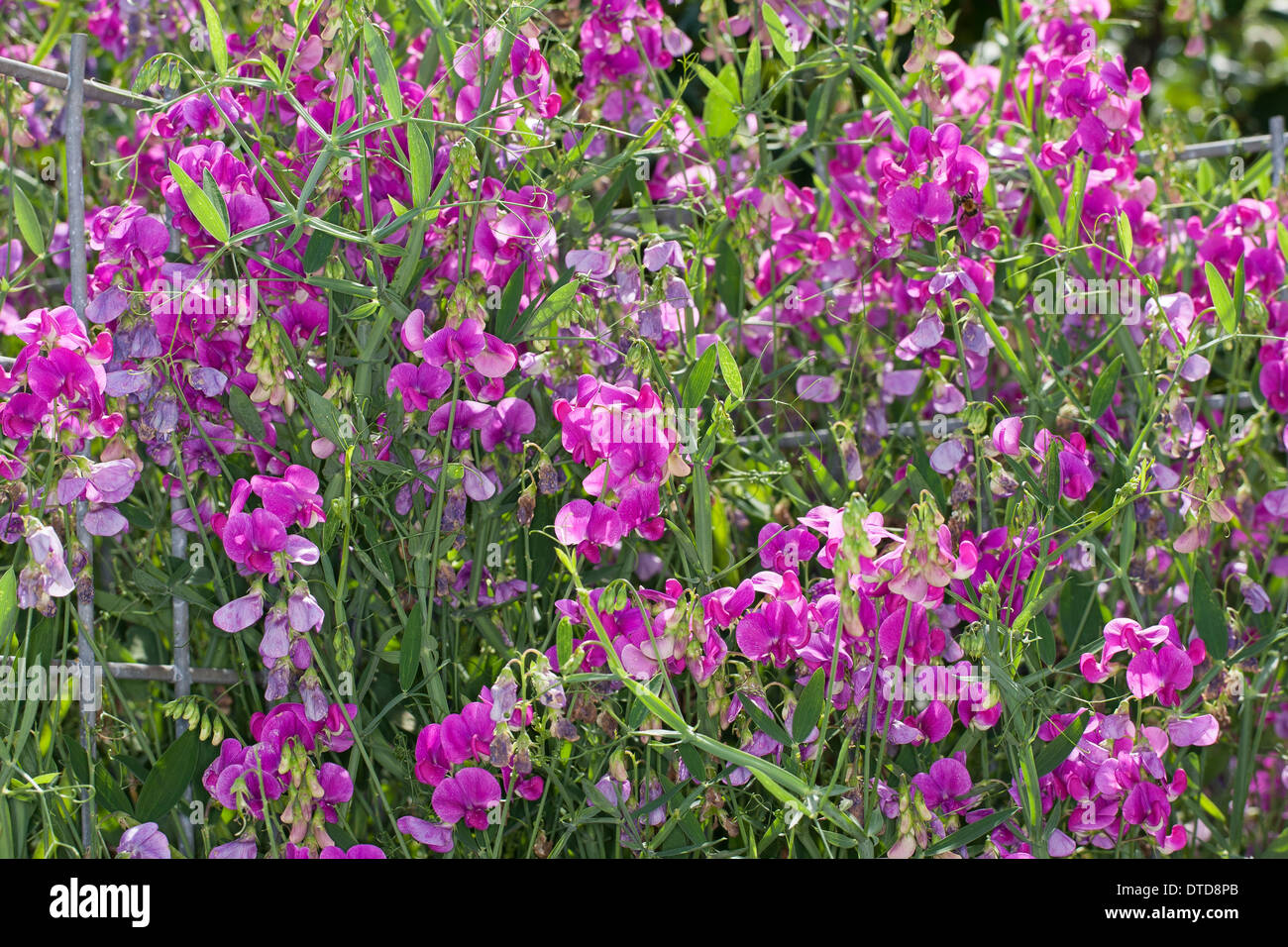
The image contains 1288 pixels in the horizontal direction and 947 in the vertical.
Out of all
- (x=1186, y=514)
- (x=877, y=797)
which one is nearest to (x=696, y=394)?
(x=877, y=797)

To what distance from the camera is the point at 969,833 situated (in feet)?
4.21

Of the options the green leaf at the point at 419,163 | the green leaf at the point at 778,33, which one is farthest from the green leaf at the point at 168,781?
the green leaf at the point at 778,33

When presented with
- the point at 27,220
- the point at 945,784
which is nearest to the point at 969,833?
the point at 945,784

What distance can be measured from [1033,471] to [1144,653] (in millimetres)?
257

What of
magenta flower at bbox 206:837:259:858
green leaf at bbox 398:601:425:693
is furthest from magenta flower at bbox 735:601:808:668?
magenta flower at bbox 206:837:259:858

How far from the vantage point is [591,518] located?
1.25 meters

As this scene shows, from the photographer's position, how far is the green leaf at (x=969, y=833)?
128cm

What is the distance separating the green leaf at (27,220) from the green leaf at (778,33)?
3.00ft

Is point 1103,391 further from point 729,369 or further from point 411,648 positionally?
point 411,648

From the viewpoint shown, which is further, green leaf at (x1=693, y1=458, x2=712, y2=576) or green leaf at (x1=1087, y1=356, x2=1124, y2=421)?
green leaf at (x1=1087, y1=356, x2=1124, y2=421)

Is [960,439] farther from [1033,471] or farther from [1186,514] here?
[1186,514]

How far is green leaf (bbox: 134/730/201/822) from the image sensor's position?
4.48 ft

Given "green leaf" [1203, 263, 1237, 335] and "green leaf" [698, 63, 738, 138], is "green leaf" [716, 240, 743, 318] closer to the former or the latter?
"green leaf" [698, 63, 738, 138]

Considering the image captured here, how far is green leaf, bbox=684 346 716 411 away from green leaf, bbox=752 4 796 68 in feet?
1.58
